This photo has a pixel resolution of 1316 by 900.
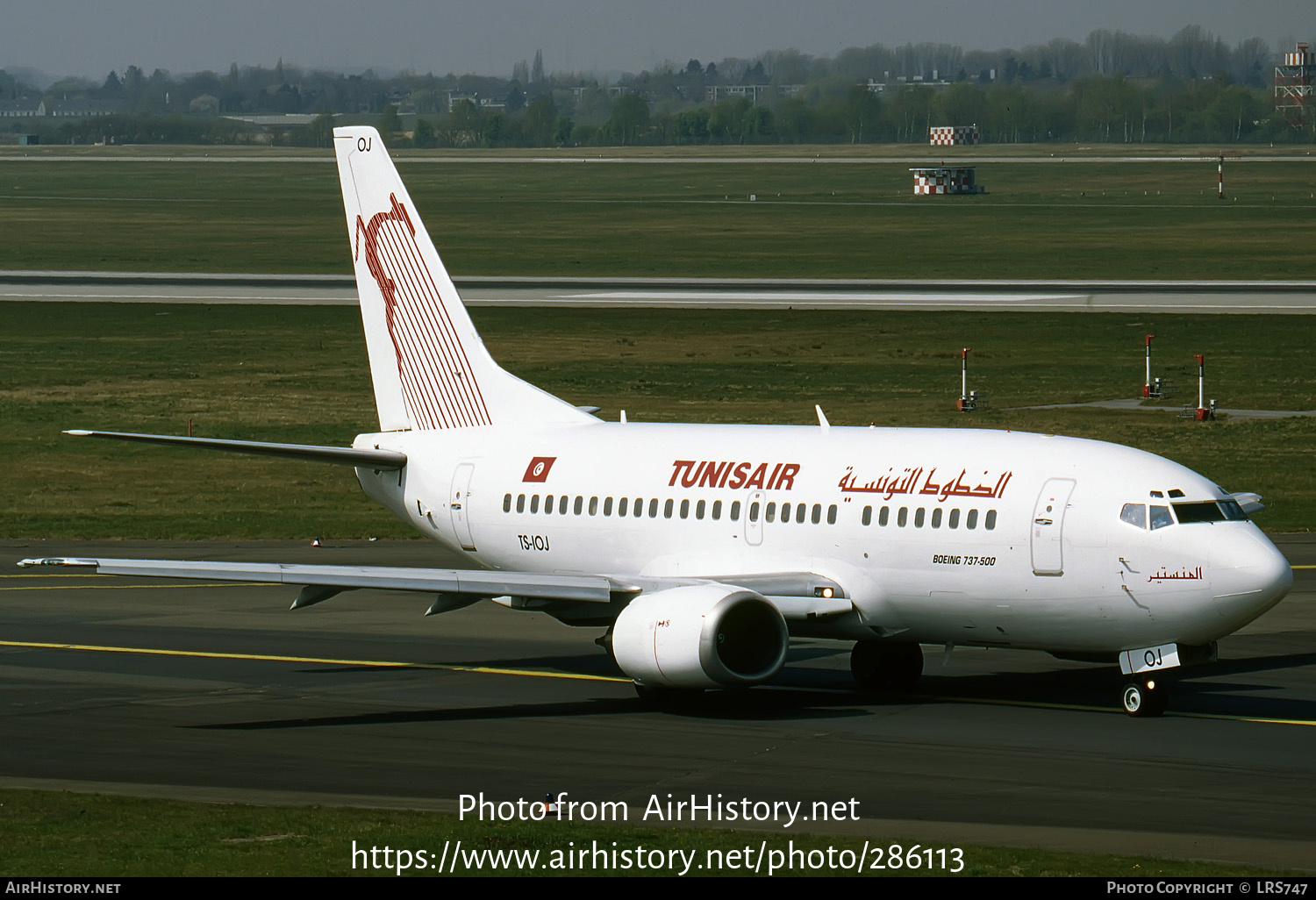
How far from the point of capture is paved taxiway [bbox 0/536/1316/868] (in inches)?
1065

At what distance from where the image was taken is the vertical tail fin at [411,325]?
41.3m

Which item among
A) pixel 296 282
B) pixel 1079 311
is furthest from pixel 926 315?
pixel 296 282

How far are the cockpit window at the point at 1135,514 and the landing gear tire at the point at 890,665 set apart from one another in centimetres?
523

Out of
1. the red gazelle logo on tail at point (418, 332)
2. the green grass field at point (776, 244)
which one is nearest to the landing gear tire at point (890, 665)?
the red gazelle logo on tail at point (418, 332)

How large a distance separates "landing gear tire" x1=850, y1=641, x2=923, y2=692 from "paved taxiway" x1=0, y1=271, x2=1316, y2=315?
7212 centimetres

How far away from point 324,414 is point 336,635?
3496 centimetres

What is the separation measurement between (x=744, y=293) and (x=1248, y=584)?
293ft

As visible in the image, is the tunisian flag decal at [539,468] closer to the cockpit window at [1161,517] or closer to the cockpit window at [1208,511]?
the cockpit window at [1161,517]

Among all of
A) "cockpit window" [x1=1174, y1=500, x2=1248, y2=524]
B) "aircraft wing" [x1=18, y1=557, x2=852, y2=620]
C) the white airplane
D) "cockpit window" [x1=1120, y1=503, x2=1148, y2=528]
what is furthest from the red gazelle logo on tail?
"cockpit window" [x1=1174, y1=500, x2=1248, y2=524]

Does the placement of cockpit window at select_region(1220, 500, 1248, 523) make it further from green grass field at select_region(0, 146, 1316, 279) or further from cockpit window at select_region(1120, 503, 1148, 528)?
green grass field at select_region(0, 146, 1316, 279)

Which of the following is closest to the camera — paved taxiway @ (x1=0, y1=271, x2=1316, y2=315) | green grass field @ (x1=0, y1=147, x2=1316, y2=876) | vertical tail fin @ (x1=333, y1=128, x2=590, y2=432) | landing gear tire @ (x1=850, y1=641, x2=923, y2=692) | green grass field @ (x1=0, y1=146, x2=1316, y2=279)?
green grass field @ (x1=0, y1=147, x2=1316, y2=876)

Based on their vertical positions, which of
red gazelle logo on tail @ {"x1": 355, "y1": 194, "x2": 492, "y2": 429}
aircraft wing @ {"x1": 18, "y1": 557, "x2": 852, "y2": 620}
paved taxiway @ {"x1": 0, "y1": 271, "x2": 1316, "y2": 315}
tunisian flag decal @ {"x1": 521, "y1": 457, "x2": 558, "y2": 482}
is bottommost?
paved taxiway @ {"x1": 0, "y1": 271, "x2": 1316, "y2": 315}

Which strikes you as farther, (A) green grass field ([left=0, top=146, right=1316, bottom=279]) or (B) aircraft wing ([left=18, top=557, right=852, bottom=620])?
(A) green grass field ([left=0, top=146, right=1316, bottom=279])

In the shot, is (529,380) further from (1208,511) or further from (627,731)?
(1208,511)
